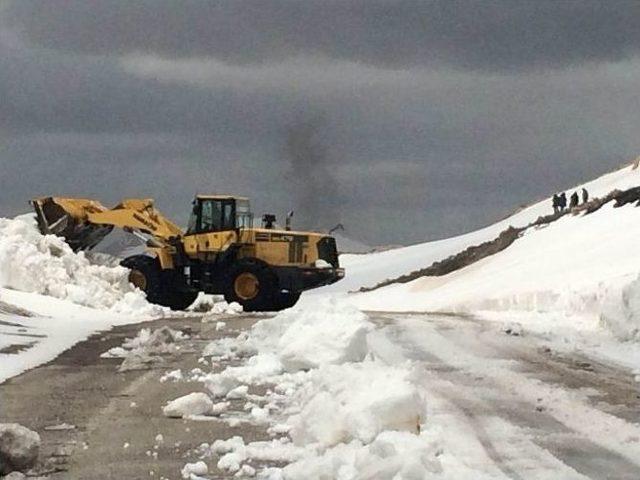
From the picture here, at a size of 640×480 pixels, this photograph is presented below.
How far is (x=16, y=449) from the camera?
7.41m

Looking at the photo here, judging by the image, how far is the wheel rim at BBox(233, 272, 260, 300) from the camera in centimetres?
2722

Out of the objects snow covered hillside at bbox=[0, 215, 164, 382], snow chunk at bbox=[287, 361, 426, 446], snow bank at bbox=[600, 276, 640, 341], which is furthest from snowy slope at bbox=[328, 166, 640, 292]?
snow chunk at bbox=[287, 361, 426, 446]

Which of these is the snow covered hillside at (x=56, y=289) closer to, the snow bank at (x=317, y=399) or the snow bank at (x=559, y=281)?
the snow bank at (x=317, y=399)

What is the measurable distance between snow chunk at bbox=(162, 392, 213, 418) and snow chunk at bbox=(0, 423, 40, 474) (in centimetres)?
225

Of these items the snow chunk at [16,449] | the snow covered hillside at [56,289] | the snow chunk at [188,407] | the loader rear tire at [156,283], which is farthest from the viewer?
the loader rear tire at [156,283]

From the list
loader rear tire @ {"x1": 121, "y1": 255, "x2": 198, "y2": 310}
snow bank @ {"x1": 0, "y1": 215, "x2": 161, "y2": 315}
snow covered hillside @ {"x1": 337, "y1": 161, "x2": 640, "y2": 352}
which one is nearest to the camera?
snow covered hillside @ {"x1": 337, "y1": 161, "x2": 640, "y2": 352}

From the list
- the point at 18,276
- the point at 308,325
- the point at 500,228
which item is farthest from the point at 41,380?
the point at 500,228

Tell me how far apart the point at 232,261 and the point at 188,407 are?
59.3 ft

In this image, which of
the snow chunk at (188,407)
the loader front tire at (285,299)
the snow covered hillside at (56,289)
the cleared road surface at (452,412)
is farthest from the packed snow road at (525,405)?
the loader front tire at (285,299)

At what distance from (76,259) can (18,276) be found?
2.31 metres

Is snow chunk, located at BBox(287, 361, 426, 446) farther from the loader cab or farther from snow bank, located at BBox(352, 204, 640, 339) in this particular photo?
the loader cab

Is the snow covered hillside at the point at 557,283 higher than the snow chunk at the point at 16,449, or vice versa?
the snow covered hillside at the point at 557,283

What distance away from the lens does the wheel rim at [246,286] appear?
89.3 feet

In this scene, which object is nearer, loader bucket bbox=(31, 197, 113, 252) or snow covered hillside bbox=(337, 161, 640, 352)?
snow covered hillside bbox=(337, 161, 640, 352)
